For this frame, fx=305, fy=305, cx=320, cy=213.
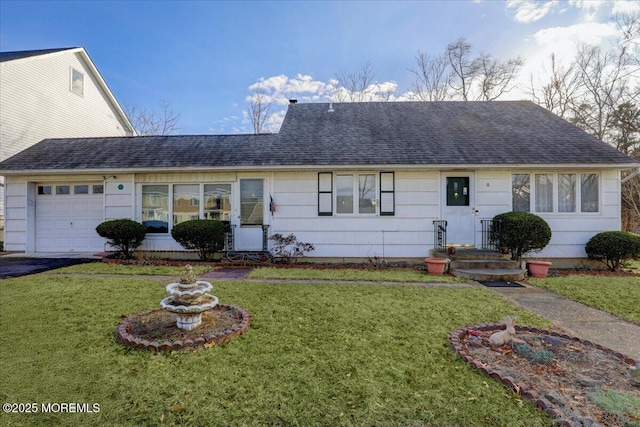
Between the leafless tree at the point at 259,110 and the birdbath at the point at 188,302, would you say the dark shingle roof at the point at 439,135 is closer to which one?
the birdbath at the point at 188,302

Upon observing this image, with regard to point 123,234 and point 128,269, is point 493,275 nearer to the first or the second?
point 128,269

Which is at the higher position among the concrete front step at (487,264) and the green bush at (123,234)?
the green bush at (123,234)

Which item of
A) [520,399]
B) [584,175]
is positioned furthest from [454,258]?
[520,399]

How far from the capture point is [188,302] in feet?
11.9

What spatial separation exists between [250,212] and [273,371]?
705 centimetres

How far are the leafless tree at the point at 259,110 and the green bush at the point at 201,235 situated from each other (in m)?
18.4

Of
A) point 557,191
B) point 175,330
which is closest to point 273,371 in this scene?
point 175,330

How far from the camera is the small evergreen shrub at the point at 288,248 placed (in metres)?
9.07

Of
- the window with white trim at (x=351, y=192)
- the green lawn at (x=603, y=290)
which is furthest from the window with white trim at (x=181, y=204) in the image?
the green lawn at (x=603, y=290)

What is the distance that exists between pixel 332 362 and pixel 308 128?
9.37 m

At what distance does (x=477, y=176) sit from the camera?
9125 mm

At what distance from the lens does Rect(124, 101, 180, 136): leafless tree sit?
26.5 metres

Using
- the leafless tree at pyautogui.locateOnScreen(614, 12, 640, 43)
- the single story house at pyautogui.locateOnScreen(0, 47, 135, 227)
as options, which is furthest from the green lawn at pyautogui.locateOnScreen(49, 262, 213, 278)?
the leafless tree at pyautogui.locateOnScreen(614, 12, 640, 43)

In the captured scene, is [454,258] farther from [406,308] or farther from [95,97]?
[95,97]
